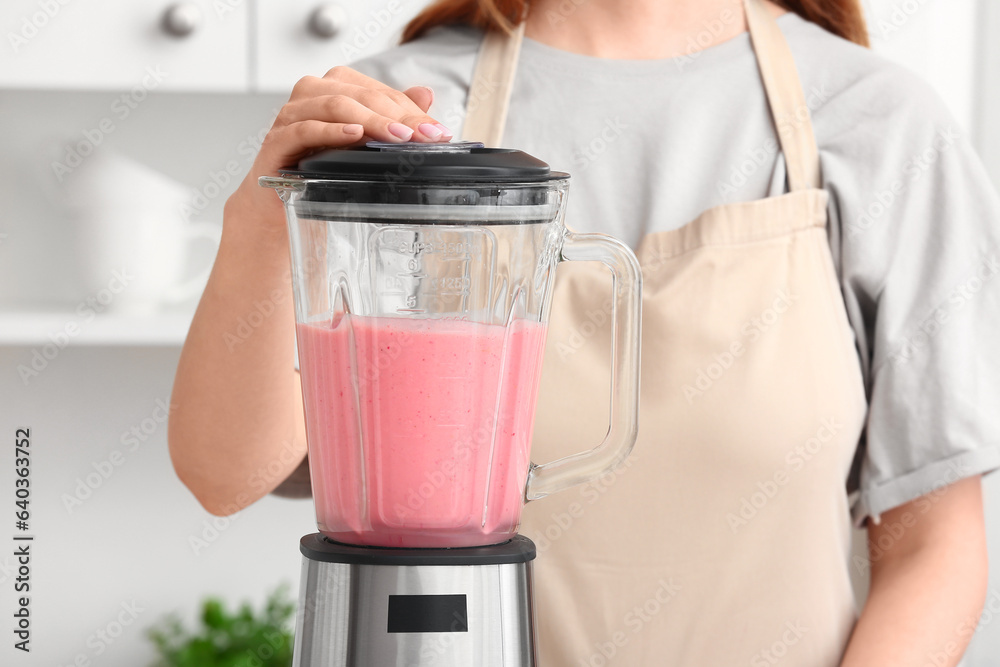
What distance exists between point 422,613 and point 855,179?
20.7 inches

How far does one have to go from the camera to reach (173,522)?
136 cm

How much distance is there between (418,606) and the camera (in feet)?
1.42

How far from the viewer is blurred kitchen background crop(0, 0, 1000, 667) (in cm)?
101

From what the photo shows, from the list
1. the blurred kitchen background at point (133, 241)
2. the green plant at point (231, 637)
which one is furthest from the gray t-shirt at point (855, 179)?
the green plant at point (231, 637)

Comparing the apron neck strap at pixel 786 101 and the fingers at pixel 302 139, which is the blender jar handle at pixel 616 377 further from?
the apron neck strap at pixel 786 101

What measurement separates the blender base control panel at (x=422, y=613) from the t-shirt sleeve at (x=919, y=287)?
0.44 m

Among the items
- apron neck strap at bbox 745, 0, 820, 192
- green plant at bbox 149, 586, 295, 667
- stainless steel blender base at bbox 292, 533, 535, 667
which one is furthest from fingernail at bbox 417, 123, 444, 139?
green plant at bbox 149, 586, 295, 667

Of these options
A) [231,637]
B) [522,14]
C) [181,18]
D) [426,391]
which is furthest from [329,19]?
[231,637]

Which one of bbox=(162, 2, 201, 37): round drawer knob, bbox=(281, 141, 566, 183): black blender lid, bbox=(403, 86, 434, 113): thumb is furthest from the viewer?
bbox=(162, 2, 201, 37): round drawer knob

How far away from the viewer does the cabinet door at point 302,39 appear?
1.01 m

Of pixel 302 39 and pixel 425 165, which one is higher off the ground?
pixel 302 39

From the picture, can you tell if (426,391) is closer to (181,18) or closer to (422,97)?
(422,97)

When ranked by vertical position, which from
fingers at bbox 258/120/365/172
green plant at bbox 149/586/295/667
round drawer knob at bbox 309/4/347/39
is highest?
round drawer knob at bbox 309/4/347/39

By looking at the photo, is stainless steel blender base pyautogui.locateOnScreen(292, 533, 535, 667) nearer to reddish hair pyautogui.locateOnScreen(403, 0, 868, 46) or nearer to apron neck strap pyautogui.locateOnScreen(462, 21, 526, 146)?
apron neck strap pyautogui.locateOnScreen(462, 21, 526, 146)
